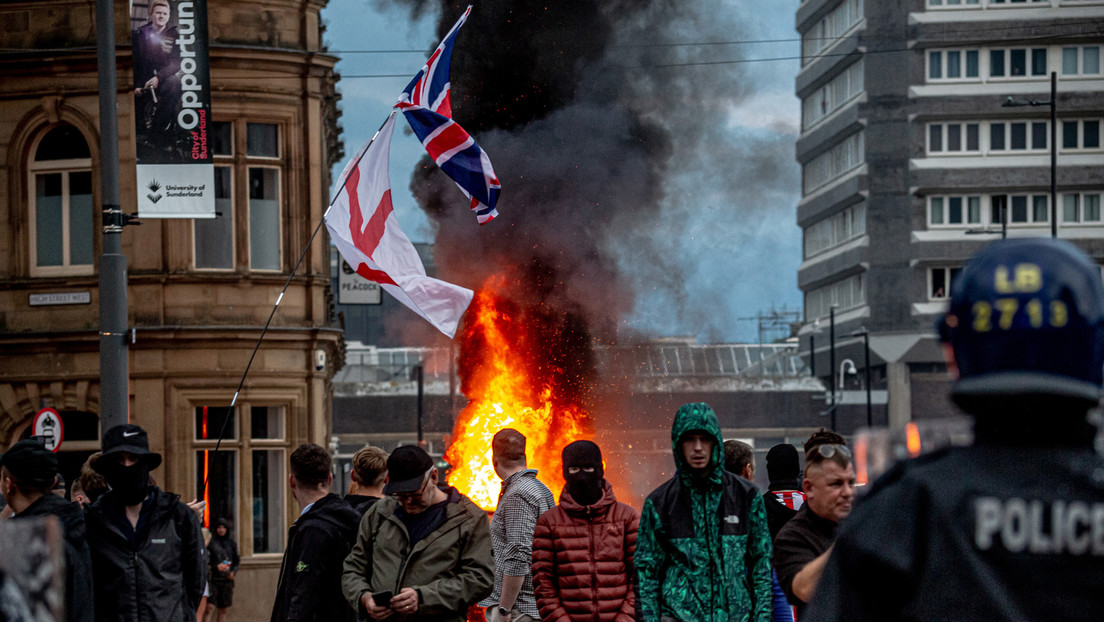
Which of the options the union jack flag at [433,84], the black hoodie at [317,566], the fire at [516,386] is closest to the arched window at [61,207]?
the fire at [516,386]

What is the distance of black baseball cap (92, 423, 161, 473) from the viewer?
22.7ft

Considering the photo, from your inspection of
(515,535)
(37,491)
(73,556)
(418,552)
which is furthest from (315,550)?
(73,556)

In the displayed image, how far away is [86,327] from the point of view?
20672mm

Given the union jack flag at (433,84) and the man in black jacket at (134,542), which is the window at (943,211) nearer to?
the union jack flag at (433,84)

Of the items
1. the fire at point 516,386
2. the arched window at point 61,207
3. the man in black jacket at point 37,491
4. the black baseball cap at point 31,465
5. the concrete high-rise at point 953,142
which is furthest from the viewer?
the concrete high-rise at point 953,142

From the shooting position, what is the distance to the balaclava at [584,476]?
7680mm

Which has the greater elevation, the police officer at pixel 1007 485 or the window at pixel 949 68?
the window at pixel 949 68

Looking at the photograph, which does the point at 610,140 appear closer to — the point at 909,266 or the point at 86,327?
the point at 86,327

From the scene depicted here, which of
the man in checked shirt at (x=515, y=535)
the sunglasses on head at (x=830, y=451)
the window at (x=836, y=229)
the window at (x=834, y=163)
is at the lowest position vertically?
the man in checked shirt at (x=515, y=535)

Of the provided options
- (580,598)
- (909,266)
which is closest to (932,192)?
A: (909,266)

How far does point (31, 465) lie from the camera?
6441mm

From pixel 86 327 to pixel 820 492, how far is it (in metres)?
17.1

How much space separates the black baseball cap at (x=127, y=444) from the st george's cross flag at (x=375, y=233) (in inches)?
206

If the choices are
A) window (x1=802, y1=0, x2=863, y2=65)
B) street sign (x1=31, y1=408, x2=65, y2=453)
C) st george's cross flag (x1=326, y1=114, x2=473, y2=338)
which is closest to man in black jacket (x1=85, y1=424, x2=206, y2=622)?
st george's cross flag (x1=326, y1=114, x2=473, y2=338)
